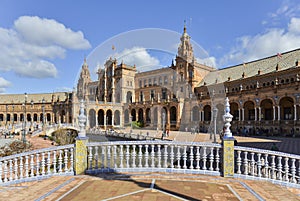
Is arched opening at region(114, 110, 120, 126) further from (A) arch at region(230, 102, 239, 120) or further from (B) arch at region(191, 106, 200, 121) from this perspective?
(A) arch at region(230, 102, 239, 120)

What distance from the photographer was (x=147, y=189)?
5.59 metres

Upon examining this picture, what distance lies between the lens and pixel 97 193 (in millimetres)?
5316

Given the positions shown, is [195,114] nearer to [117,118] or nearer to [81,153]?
[117,118]

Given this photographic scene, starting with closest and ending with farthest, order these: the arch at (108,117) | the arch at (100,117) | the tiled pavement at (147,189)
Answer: the tiled pavement at (147,189) → the arch at (100,117) → the arch at (108,117)

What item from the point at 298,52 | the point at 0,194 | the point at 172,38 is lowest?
the point at 0,194

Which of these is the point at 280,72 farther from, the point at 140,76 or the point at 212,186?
the point at 212,186

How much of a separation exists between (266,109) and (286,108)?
290 centimetres

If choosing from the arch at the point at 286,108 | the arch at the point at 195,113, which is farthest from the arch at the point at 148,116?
the arch at the point at 286,108

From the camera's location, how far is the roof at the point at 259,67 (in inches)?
1216

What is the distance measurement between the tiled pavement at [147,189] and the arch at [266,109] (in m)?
28.9

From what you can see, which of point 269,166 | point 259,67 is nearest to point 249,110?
point 259,67

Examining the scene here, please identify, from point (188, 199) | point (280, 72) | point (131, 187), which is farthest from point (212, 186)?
point (280, 72)

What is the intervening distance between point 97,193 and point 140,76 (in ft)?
131

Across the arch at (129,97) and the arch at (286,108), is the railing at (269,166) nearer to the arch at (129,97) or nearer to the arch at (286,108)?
the arch at (286,108)
